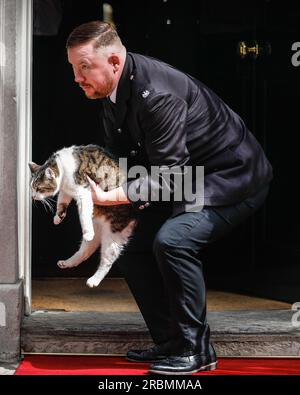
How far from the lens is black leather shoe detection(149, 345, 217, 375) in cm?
490

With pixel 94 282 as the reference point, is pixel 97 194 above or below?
above

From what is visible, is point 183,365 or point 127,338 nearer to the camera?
point 183,365

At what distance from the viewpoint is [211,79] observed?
6.91 metres

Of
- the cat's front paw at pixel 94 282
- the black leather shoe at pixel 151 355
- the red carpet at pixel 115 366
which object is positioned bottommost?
the red carpet at pixel 115 366

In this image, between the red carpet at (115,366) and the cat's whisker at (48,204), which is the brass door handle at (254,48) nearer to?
the cat's whisker at (48,204)

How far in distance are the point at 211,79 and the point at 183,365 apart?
272cm

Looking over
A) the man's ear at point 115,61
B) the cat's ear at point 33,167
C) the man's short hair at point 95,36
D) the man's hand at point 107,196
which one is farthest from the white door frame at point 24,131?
the man's ear at point 115,61

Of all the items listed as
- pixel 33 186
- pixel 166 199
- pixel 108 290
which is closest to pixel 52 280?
pixel 108 290

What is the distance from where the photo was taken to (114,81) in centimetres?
497

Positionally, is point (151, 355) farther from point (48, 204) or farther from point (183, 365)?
point (48, 204)

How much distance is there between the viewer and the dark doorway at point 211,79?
661 centimetres

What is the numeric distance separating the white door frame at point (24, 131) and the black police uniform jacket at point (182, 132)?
714 millimetres

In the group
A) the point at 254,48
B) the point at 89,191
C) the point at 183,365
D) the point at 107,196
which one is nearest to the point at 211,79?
the point at 254,48

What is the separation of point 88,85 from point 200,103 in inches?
24.9
